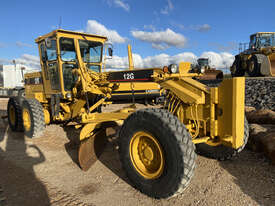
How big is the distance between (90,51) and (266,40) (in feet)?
44.6

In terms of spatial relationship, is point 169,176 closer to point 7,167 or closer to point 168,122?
point 168,122

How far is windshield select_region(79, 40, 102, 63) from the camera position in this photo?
5672mm

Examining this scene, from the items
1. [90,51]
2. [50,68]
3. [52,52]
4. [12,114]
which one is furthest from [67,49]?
[12,114]

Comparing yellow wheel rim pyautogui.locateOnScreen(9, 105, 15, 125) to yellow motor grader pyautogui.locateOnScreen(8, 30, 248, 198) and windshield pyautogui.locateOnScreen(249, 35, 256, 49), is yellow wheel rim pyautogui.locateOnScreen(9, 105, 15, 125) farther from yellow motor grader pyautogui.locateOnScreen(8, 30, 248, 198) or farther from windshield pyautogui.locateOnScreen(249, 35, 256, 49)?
windshield pyautogui.locateOnScreen(249, 35, 256, 49)

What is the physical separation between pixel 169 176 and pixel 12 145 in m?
4.41

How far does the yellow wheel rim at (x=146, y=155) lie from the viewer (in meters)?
2.67

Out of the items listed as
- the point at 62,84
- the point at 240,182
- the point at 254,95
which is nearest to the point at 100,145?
the point at 62,84

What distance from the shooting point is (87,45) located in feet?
18.9

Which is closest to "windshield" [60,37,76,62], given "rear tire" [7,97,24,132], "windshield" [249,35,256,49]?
"rear tire" [7,97,24,132]

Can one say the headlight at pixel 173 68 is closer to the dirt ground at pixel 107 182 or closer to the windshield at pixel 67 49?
the dirt ground at pixel 107 182

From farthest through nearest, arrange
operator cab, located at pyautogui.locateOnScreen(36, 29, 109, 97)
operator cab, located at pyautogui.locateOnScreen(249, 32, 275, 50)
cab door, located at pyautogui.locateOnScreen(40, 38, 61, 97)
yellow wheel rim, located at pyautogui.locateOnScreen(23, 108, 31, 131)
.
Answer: operator cab, located at pyautogui.locateOnScreen(249, 32, 275, 50) < yellow wheel rim, located at pyautogui.locateOnScreen(23, 108, 31, 131) < cab door, located at pyautogui.locateOnScreen(40, 38, 61, 97) < operator cab, located at pyautogui.locateOnScreen(36, 29, 109, 97)

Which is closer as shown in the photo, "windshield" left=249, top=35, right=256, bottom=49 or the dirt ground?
the dirt ground

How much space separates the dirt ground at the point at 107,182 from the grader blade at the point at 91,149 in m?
0.11

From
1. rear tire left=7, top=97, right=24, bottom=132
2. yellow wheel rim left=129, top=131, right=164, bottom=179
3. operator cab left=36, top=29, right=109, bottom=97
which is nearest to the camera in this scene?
yellow wheel rim left=129, top=131, right=164, bottom=179
